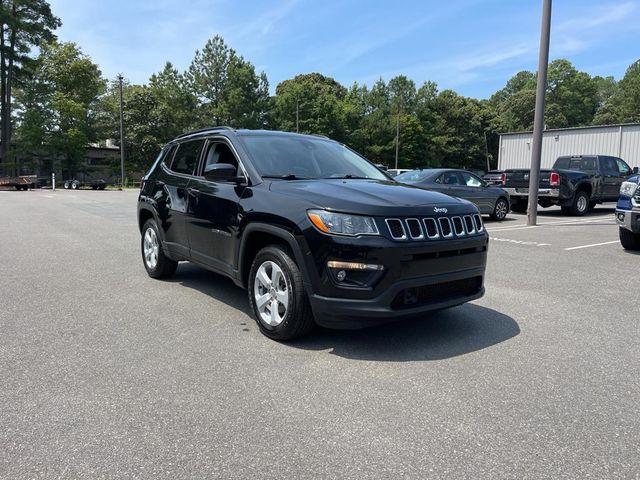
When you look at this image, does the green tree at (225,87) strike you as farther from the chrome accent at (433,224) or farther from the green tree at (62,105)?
the chrome accent at (433,224)

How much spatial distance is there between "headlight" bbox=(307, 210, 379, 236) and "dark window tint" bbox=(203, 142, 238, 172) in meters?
1.48

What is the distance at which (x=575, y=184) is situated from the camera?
15758 millimetres

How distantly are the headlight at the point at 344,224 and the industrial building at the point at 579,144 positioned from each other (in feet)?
91.9

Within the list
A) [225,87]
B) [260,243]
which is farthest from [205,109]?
[260,243]

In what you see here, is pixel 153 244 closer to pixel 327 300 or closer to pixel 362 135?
pixel 327 300

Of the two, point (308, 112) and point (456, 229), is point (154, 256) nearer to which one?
point (456, 229)

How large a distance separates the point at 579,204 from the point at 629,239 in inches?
306

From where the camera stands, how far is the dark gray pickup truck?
51.1ft

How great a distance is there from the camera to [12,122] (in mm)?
59219

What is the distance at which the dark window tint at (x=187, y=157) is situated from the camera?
225 inches

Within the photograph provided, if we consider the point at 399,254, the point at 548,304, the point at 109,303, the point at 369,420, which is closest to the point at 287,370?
the point at 369,420

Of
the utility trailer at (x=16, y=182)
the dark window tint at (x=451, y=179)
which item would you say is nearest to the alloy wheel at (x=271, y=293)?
the dark window tint at (x=451, y=179)

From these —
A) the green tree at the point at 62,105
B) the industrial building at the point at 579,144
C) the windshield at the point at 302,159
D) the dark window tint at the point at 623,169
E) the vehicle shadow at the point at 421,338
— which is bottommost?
the vehicle shadow at the point at 421,338

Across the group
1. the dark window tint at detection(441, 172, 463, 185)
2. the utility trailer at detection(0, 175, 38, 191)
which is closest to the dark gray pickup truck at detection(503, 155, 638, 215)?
the dark window tint at detection(441, 172, 463, 185)
